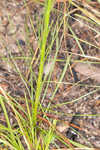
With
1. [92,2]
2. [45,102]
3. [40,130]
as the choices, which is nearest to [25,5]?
[92,2]

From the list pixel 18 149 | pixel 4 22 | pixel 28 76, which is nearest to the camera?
pixel 18 149

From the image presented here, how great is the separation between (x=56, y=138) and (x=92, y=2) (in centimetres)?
76

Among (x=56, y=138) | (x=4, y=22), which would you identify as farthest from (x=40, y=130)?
(x=4, y=22)

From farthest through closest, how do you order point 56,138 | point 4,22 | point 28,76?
point 4,22
point 28,76
point 56,138

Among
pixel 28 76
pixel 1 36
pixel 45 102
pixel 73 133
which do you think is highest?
pixel 1 36

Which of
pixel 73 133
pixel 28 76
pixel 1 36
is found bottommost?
pixel 73 133

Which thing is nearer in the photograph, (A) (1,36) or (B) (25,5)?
(A) (1,36)

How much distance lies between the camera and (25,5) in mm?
1186

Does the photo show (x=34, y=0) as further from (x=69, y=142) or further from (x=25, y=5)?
(x=69, y=142)

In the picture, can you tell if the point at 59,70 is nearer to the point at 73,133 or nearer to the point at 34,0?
the point at 73,133

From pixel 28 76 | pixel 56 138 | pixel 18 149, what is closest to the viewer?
pixel 18 149

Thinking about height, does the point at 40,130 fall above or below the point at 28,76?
below

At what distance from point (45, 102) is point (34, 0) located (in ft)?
1.87

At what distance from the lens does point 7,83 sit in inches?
40.1
